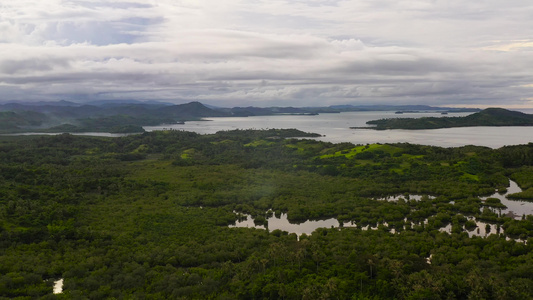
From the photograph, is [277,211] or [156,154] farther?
[156,154]

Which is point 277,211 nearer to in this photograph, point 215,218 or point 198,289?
point 215,218

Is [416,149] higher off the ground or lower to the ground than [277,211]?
higher

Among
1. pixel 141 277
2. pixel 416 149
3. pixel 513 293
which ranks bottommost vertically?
pixel 141 277

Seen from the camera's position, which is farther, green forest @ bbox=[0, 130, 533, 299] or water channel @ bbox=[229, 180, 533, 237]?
water channel @ bbox=[229, 180, 533, 237]

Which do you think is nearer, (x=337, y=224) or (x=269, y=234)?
(x=269, y=234)

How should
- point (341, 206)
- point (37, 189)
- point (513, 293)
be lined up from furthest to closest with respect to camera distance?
point (37, 189), point (341, 206), point (513, 293)

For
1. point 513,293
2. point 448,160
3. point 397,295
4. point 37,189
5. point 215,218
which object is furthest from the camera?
point 448,160

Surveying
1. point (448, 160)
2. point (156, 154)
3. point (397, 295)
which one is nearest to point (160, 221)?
point (397, 295)

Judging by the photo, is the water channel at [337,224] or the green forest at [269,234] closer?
the green forest at [269,234]
